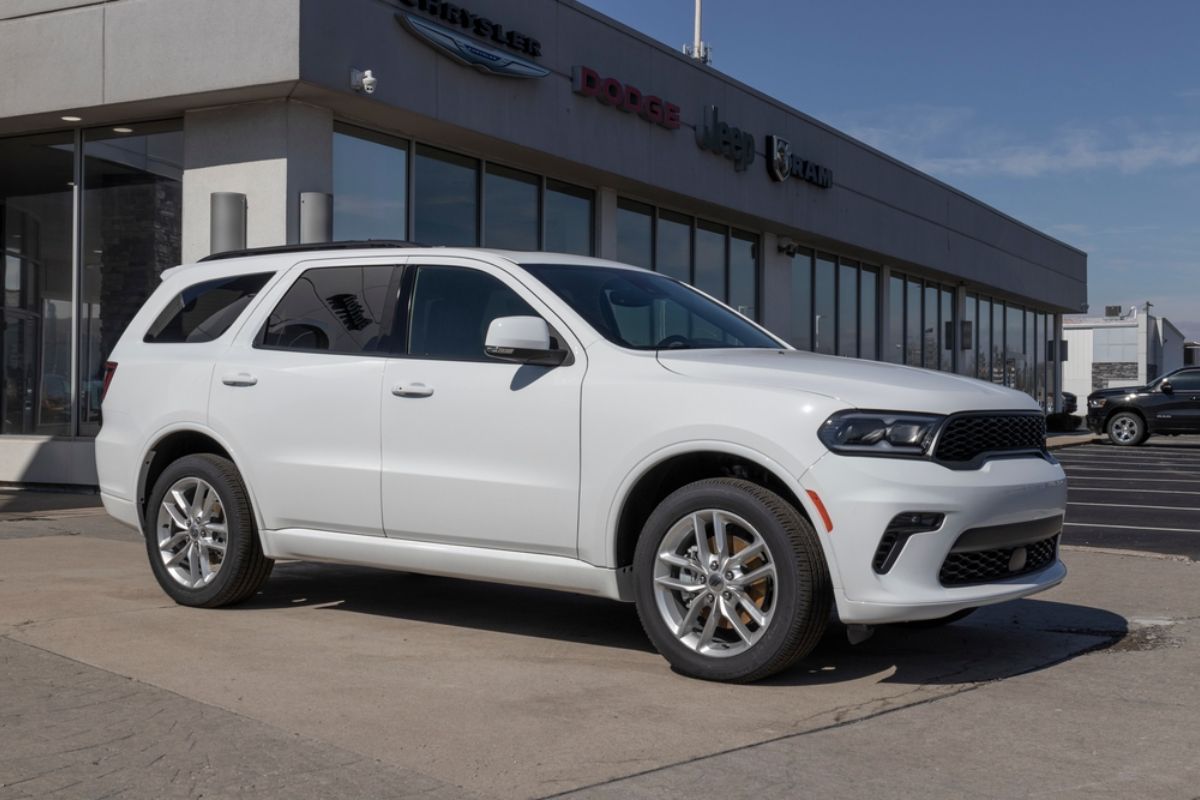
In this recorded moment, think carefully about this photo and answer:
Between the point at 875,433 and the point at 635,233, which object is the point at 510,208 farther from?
the point at 875,433

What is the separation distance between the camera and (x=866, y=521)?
5113mm

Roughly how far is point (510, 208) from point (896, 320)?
1424cm

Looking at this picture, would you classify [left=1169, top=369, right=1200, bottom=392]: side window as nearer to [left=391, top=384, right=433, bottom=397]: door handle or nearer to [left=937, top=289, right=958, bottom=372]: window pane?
[left=937, top=289, right=958, bottom=372]: window pane

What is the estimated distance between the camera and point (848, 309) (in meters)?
26.5

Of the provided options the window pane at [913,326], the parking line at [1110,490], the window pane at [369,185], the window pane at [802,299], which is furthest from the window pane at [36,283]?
the window pane at [913,326]

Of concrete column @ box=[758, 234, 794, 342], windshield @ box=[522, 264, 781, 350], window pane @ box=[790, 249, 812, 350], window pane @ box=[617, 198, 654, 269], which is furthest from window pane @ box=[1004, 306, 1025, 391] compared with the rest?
windshield @ box=[522, 264, 781, 350]

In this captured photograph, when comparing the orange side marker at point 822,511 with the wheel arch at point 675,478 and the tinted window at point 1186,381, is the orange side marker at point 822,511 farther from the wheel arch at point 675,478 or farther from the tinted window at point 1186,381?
the tinted window at point 1186,381

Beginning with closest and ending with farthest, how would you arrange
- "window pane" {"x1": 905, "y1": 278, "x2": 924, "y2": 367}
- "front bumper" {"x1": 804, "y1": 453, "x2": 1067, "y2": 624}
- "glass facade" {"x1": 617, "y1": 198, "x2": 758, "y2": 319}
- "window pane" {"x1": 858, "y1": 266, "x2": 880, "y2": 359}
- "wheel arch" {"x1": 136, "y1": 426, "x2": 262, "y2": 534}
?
"front bumper" {"x1": 804, "y1": 453, "x2": 1067, "y2": 624} < "wheel arch" {"x1": 136, "y1": 426, "x2": 262, "y2": 534} < "glass facade" {"x1": 617, "y1": 198, "x2": 758, "y2": 319} < "window pane" {"x1": 858, "y1": 266, "x2": 880, "y2": 359} < "window pane" {"x1": 905, "y1": 278, "x2": 924, "y2": 367}

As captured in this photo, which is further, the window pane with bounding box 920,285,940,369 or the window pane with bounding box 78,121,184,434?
the window pane with bounding box 920,285,940,369

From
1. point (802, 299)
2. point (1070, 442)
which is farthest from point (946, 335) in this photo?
point (802, 299)

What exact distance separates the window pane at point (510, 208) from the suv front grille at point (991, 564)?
10945 millimetres

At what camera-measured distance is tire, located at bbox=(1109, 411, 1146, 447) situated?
27609 millimetres

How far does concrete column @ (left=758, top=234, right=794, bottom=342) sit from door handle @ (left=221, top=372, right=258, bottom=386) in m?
16.3

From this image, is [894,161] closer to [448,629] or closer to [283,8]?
[283,8]
